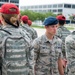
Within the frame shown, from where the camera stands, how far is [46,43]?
14.3 ft

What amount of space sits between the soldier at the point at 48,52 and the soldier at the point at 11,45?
0.99 meters

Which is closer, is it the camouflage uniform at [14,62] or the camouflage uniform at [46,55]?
the camouflage uniform at [14,62]

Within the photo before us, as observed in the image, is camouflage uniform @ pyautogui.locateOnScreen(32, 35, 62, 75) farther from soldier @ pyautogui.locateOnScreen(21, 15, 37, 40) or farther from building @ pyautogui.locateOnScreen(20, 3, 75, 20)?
building @ pyautogui.locateOnScreen(20, 3, 75, 20)

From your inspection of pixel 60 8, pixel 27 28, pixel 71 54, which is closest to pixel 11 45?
pixel 71 54

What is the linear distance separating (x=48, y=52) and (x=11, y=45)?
118cm

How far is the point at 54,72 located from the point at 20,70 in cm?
114

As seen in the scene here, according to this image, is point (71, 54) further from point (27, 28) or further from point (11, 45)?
point (27, 28)

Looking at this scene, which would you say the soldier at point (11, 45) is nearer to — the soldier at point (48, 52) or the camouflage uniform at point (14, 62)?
the camouflage uniform at point (14, 62)

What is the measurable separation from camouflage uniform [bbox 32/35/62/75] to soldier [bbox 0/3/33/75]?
38.9 inches

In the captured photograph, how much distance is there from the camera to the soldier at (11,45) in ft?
10.6

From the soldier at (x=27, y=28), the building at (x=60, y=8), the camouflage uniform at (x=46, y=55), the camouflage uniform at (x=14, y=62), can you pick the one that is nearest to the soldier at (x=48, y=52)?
the camouflage uniform at (x=46, y=55)

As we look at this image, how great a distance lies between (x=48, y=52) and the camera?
4.31 metres

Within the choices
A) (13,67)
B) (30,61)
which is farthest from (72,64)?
(13,67)

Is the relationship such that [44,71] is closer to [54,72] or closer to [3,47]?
[54,72]
